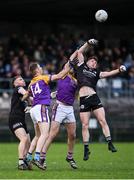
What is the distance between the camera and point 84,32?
125 feet

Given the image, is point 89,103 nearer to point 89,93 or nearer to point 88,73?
point 89,93

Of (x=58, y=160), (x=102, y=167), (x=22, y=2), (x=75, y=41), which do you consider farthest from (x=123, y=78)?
(x=102, y=167)

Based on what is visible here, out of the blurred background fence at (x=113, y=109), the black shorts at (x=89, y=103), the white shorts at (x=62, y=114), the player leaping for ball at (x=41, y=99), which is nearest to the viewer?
the player leaping for ball at (x=41, y=99)

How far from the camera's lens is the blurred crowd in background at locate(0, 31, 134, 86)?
32.0 metres

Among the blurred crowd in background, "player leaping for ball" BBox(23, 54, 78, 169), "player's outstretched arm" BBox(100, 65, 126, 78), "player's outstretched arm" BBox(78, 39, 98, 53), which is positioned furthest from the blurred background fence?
"player leaping for ball" BBox(23, 54, 78, 169)

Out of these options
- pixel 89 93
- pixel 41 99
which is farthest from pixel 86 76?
pixel 41 99

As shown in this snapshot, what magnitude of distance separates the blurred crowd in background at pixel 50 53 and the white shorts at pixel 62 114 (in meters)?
13.0

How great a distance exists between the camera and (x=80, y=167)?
58.5ft

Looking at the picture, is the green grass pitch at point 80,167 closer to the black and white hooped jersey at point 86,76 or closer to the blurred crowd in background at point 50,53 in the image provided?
the black and white hooped jersey at point 86,76

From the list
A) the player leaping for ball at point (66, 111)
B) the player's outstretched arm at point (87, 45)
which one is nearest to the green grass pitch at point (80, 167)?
the player leaping for ball at point (66, 111)

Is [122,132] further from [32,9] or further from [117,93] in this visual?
[32,9]

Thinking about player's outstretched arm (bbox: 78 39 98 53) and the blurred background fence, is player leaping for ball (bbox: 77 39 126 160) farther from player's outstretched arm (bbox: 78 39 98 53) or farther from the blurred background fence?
the blurred background fence

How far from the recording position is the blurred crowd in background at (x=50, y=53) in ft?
105

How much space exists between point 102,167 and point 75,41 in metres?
17.6
